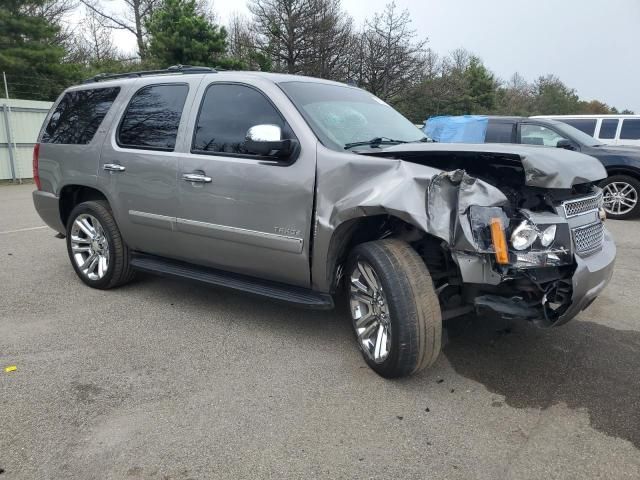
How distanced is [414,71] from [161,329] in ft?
89.4

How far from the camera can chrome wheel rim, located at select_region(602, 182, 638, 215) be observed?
906 cm

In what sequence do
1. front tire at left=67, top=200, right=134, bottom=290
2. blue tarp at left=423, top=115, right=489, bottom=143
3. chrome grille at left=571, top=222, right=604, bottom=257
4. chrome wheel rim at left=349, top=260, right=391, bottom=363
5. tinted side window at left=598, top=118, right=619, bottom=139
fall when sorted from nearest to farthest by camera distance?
chrome grille at left=571, top=222, right=604, bottom=257 < chrome wheel rim at left=349, top=260, right=391, bottom=363 < front tire at left=67, top=200, right=134, bottom=290 < blue tarp at left=423, top=115, right=489, bottom=143 < tinted side window at left=598, top=118, right=619, bottom=139

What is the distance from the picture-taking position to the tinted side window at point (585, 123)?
1266 centimetres

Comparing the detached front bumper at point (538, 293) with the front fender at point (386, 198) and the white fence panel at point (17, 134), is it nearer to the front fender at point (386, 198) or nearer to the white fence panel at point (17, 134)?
the front fender at point (386, 198)

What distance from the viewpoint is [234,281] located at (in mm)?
4031

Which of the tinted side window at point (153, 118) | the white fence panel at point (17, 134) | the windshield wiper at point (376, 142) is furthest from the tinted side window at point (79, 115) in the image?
the white fence panel at point (17, 134)

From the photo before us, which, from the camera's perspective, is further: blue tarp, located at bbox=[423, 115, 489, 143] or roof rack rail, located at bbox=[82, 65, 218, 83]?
blue tarp, located at bbox=[423, 115, 489, 143]

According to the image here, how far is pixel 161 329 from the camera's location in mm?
4152

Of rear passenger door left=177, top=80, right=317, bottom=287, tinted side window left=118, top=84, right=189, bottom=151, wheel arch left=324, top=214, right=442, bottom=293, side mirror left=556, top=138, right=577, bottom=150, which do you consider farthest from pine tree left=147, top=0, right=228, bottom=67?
wheel arch left=324, top=214, right=442, bottom=293

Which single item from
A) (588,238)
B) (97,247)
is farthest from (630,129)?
(97,247)

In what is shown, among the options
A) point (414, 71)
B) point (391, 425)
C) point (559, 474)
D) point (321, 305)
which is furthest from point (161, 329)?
point (414, 71)

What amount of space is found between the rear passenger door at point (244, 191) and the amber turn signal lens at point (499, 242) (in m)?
1.17

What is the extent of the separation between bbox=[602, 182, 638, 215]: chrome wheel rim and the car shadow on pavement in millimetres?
5886

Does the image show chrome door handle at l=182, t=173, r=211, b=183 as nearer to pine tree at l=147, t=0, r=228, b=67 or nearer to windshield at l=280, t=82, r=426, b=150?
windshield at l=280, t=82, r=426, b=150
